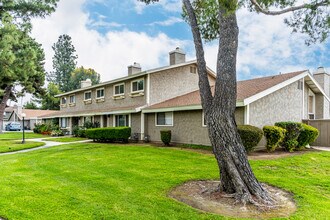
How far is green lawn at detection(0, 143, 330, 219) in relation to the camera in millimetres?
5559

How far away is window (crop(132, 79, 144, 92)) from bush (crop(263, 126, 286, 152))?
11033 mm

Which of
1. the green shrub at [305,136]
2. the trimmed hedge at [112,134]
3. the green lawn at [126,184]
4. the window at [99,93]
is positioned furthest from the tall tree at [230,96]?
the window at [99,93]

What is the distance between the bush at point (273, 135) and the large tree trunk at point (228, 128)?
7.52m

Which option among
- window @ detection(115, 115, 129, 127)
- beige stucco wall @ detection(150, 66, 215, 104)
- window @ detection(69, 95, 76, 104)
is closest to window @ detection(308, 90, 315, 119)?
beige stucco wall @ detection(150, 66, 215, 104)

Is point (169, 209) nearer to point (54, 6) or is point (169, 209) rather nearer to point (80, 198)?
point (80, 198)

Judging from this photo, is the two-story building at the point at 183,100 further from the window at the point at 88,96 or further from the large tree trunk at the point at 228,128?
the large tree trunk at the point at 228,128

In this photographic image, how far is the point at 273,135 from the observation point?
13.6 metres

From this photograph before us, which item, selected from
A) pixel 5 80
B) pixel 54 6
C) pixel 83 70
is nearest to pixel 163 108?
pixel 54 6

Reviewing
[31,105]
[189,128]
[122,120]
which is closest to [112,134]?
[122,120]

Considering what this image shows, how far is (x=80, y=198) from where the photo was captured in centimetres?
634

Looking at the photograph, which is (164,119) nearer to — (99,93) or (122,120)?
(122,120)

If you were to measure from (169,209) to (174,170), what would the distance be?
3.91m

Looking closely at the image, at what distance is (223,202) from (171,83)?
54.1 ft

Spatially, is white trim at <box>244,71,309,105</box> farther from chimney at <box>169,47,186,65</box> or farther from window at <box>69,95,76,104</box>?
window at <box>69,95,76,104</box>
